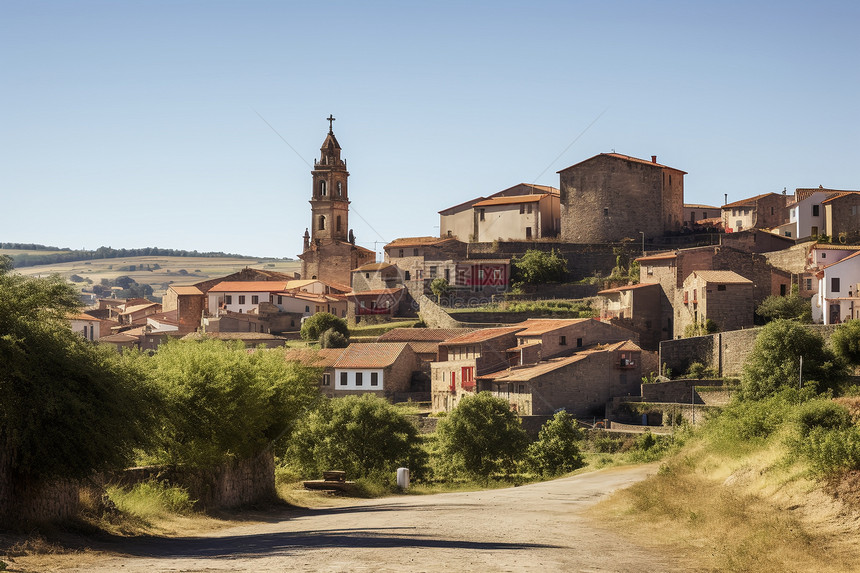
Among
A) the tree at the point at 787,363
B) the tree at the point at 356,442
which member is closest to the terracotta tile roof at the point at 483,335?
the tree at the point at 356,442

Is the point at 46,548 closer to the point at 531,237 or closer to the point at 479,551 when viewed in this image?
the point at 479,551

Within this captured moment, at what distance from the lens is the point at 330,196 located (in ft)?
365

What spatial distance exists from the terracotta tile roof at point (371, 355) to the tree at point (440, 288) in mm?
11954

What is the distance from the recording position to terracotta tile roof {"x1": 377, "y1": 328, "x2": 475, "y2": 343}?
7456 centimetres

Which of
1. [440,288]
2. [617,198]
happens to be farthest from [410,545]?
[617,198]

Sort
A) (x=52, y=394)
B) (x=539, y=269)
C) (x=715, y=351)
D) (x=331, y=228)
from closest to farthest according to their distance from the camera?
(x=52, y=394) → (x=715, y=351) → (x=539, y=269) → (x=331, y=228)

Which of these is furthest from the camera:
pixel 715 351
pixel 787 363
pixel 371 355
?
pixel 371 355

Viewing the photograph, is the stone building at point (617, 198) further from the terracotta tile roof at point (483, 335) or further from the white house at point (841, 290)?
the white house at point (841, 290)

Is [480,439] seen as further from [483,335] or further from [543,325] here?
[543,325]

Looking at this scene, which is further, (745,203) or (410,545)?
(745,203)

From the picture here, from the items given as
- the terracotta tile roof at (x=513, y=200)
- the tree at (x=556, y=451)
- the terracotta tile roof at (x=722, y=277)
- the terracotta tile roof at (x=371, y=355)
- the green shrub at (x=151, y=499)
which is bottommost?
the tree at (x=556, y=451)

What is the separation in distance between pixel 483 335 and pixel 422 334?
8.58m

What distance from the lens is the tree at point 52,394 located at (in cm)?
1788

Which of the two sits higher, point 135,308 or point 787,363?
point 135,308
